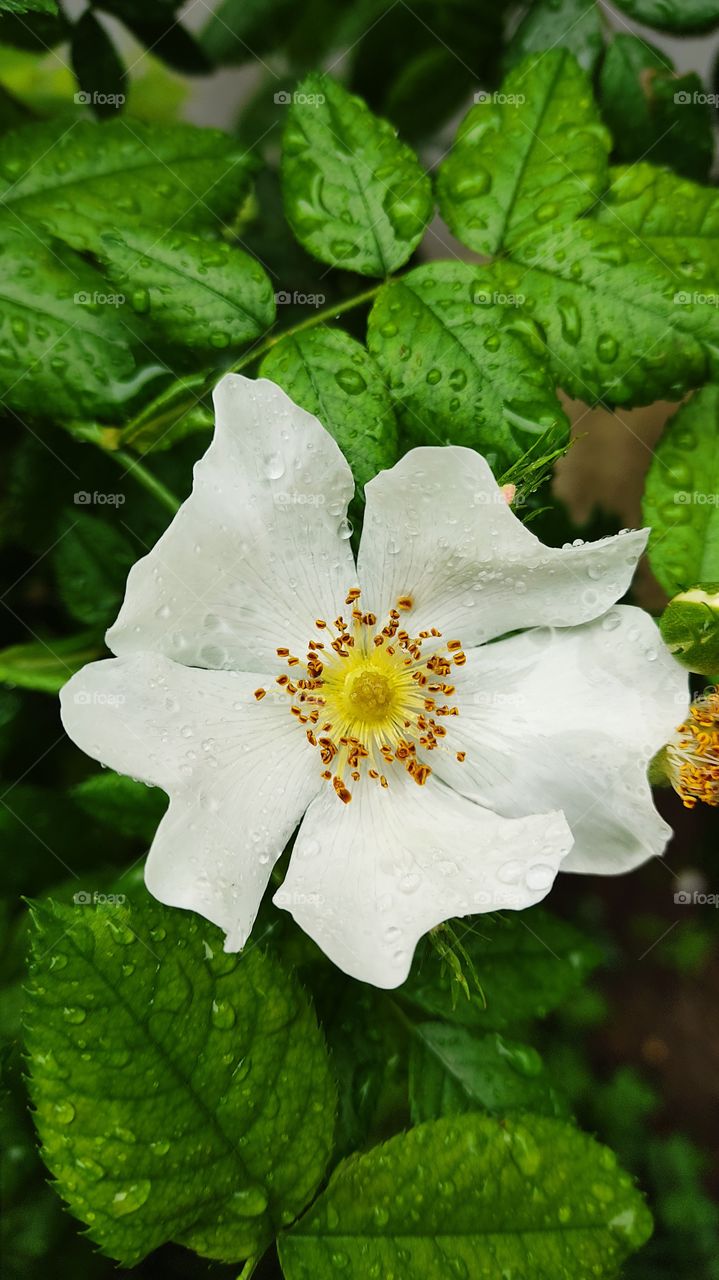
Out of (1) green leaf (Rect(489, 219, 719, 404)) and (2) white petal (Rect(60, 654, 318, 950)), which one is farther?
(1) green leaf (Rect(489, 219, 719, 404))
